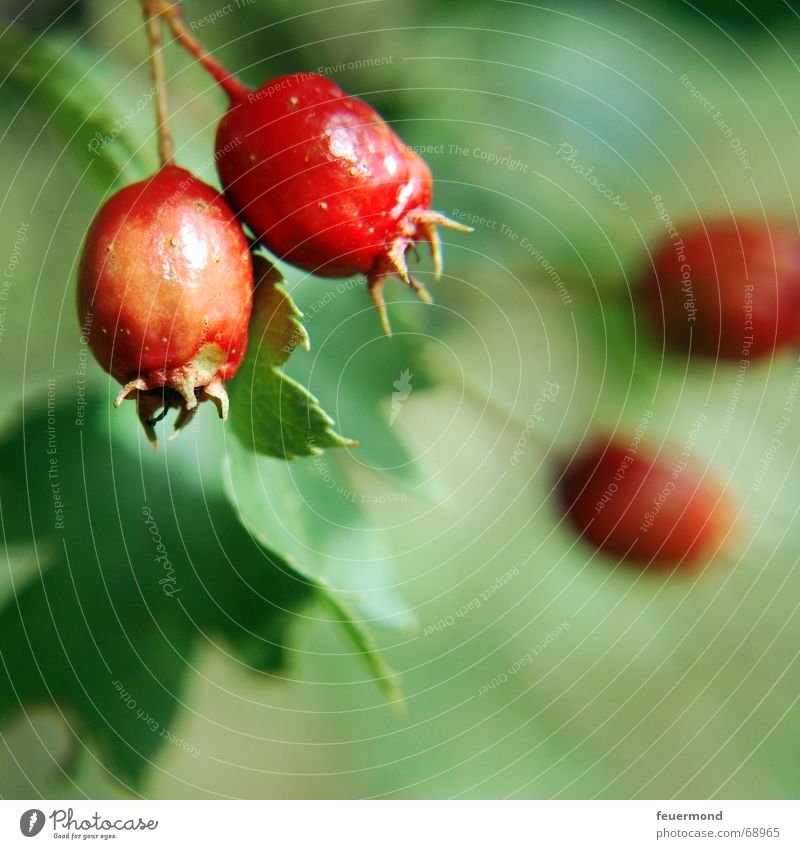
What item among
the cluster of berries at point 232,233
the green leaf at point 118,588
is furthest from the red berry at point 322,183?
the green leaf at point 118,588

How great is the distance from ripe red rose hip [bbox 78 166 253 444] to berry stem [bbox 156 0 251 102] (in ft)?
0.23

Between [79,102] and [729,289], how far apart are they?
0.47 metres

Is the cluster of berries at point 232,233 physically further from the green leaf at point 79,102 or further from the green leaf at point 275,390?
the green leaf at point 79,102

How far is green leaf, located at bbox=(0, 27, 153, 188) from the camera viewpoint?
53 centimetres

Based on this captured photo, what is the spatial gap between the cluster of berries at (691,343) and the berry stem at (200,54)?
0.36m

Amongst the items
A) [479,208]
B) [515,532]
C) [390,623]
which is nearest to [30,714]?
[390,623]

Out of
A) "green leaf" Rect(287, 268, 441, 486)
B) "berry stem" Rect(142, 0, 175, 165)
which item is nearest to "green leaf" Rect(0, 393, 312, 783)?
"green leaf" Rect(287, 268, 441, 486)

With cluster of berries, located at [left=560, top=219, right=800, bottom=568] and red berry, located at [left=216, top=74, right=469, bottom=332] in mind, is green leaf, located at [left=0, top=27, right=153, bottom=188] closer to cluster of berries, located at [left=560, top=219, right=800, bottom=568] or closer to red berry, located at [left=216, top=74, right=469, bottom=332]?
red berry, located at [left=216, top=74, right=469, bottom=332]

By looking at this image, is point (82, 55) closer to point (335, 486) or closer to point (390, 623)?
point (335, 486)

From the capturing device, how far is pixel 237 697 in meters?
0.72

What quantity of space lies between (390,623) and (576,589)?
22 cm

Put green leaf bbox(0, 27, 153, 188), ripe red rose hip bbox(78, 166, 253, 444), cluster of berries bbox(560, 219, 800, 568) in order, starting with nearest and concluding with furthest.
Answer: ripe red rose hip bbox(78, 166, 253, 444) → green leaf bbox(0, 27, 153, 188) → cluster of berries bbox(560, 219, 800, 568)
